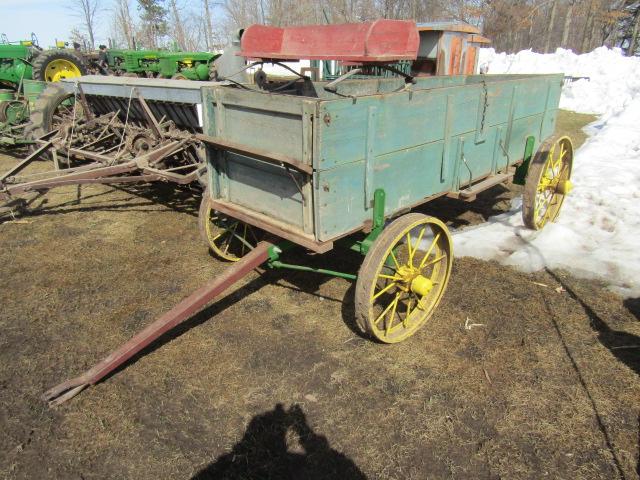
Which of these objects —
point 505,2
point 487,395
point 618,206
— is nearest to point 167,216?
point 487,395

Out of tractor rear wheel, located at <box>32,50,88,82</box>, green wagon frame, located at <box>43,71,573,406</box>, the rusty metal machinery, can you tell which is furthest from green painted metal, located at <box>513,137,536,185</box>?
tractor rear wheel, located at <box>32,50,88,82</box>

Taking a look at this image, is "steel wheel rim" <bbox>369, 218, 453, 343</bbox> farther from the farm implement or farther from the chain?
the chain

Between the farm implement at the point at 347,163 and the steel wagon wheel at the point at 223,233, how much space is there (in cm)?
2

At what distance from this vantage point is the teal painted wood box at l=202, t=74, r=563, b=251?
8.89 ft

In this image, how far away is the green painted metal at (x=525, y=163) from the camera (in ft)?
15.9

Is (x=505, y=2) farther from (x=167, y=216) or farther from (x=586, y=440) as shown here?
(x=586, y=440)

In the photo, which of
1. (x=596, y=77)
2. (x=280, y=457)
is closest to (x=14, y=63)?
(x=280, y=457)

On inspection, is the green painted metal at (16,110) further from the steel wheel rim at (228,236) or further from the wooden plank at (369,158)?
the wooden plank at (369,158)

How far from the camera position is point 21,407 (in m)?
2.86

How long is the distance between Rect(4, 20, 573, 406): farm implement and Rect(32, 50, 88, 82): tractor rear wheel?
942 centimetres

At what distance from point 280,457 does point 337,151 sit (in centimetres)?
175

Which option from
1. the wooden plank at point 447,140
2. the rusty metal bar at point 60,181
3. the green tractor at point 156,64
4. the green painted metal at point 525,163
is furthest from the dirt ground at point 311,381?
the green tractor at point 156,64

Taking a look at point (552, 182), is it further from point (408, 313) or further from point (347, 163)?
point (347, 163)

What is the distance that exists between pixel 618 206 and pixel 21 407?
6313 millimetres
